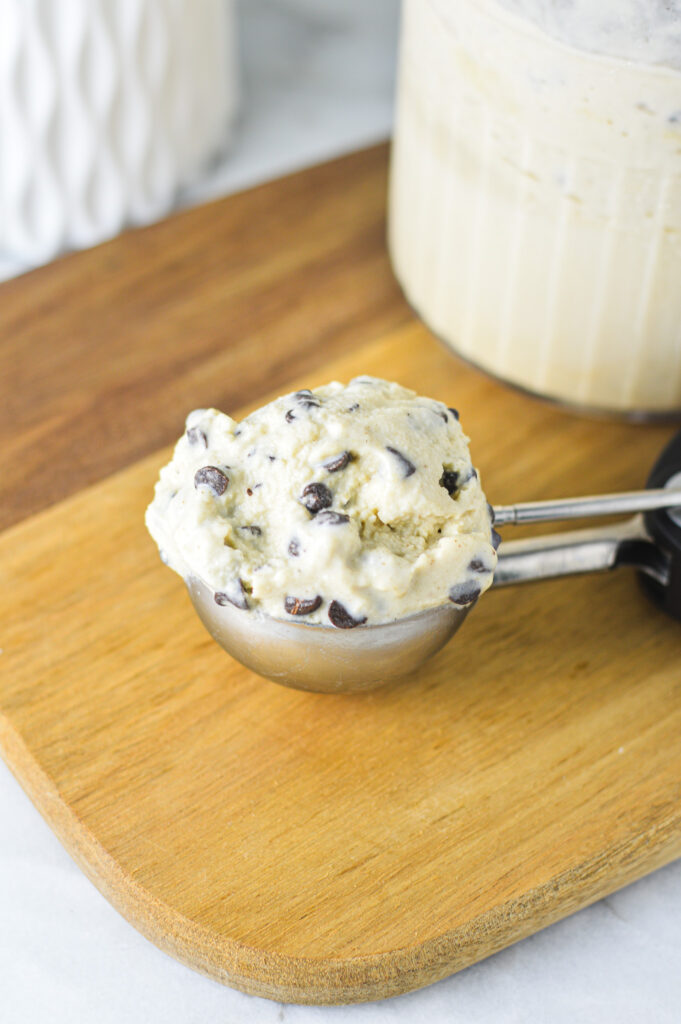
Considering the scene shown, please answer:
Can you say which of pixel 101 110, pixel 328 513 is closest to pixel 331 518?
pixel 328 513

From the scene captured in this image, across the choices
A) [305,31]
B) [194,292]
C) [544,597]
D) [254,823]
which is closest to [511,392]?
[544,597]

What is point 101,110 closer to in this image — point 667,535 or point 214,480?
point 214,480

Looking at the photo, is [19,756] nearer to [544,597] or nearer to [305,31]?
[544,597]

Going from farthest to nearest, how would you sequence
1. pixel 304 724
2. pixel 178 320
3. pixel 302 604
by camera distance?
pixel 178 320 → pixel 304 724 → pixel 302 604

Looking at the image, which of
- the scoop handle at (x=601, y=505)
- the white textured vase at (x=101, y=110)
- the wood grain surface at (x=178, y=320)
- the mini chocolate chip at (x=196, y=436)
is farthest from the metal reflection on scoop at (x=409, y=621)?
the white textured vase at (x=101, y=110)

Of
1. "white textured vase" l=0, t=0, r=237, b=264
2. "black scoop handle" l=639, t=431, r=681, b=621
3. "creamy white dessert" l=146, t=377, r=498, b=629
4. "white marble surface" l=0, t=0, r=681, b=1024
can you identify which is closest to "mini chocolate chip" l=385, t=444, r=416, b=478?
"creamy white dessert" l=146, t=377, r=498, b=629

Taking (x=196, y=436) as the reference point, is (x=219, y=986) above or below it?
below

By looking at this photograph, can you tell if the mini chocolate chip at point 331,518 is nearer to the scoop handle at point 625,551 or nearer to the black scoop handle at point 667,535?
the scoop handle at point 625,551
